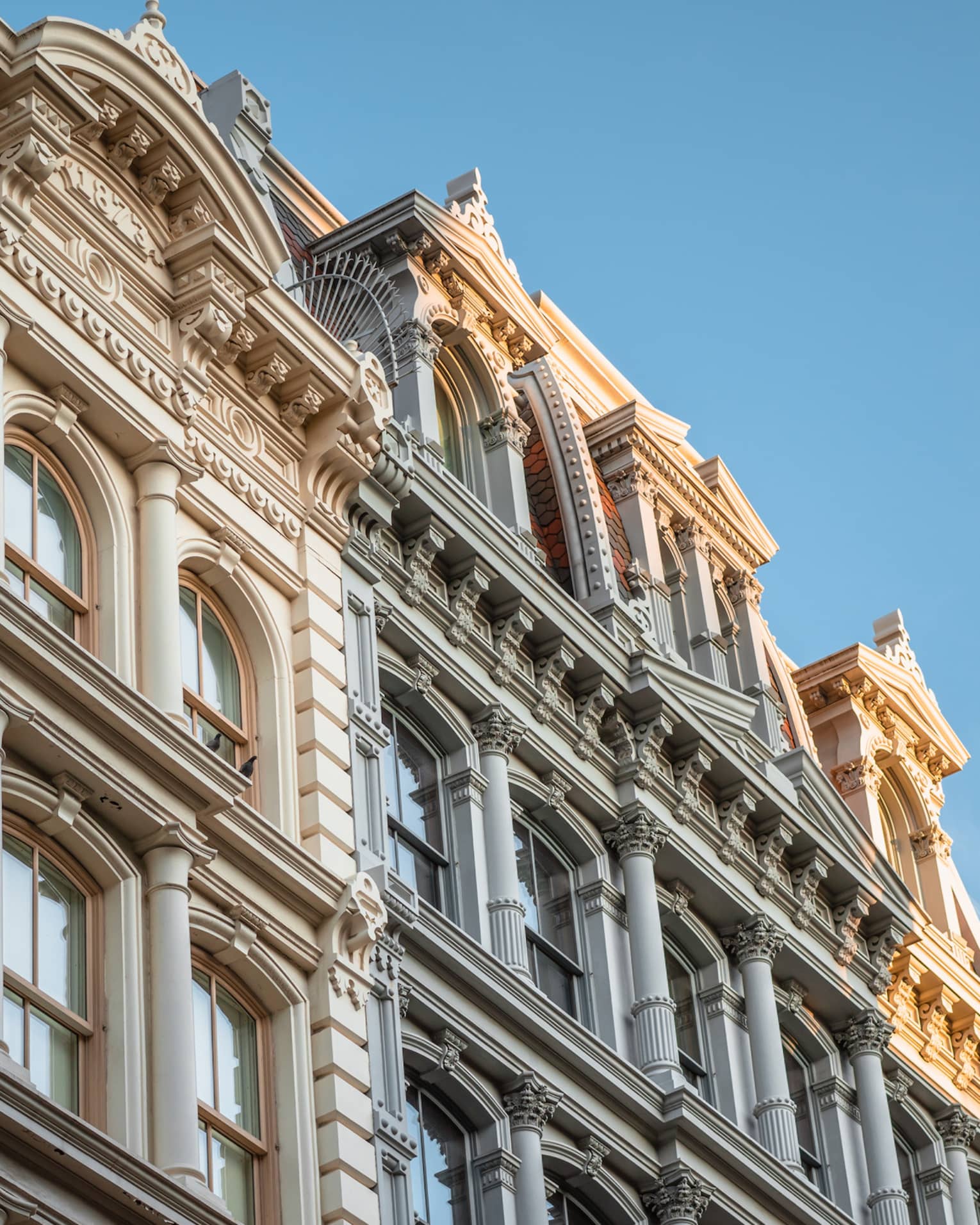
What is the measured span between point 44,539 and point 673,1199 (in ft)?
32.6

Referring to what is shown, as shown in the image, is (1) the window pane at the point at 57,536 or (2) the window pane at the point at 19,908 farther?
(1) the window pane at the point at 57,536

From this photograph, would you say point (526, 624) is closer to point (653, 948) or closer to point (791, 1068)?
point (653, 948)

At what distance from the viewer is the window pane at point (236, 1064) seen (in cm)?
2109

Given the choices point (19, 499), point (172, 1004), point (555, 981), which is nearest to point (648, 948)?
point (555, 981)

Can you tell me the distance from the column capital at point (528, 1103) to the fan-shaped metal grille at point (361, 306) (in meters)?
8.89

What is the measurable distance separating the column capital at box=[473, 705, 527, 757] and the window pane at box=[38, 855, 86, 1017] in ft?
26.9

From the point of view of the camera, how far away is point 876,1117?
32594 mm

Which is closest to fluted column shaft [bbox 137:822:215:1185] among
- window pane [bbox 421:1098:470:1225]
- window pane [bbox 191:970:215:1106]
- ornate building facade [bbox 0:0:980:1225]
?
ornate building facade [bbox 0:0:980:1225]

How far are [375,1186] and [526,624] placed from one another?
8779 millimetres

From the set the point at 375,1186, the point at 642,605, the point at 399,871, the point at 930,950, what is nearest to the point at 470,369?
the point at 642,605

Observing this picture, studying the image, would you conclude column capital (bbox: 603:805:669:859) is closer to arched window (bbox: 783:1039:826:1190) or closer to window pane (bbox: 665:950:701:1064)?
window pane (bbox: 665:950:701:1064)

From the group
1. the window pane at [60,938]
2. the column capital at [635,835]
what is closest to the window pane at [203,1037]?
the window pane at [60,938]

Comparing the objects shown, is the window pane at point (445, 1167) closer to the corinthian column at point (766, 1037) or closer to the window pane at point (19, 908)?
the corinthian column at point (766, 1037)

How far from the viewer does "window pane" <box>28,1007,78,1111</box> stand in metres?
19.1
